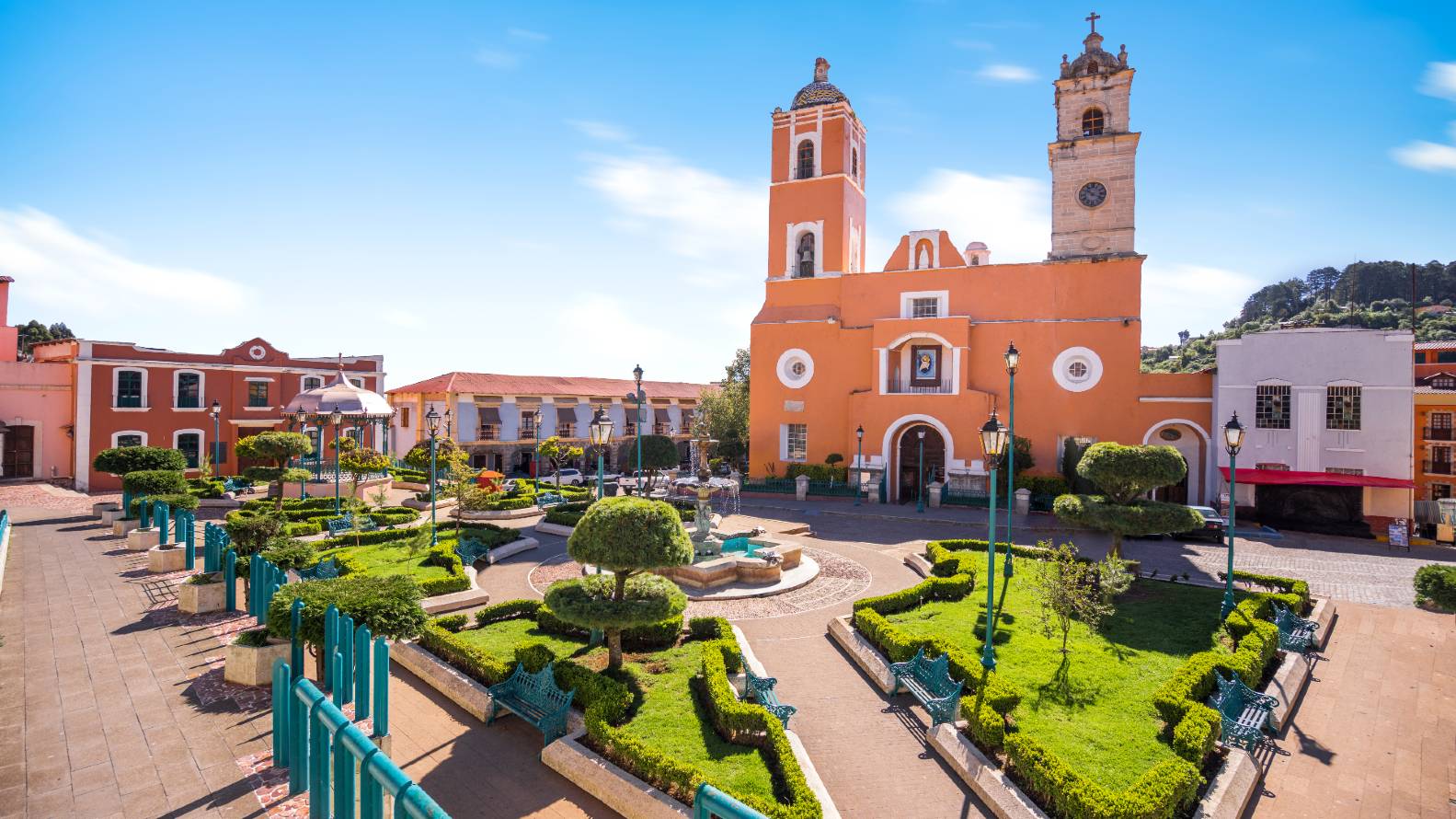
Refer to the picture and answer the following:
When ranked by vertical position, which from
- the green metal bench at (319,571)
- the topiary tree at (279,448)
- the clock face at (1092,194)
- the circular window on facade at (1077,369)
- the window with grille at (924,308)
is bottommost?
the green metal bench at (319,571)

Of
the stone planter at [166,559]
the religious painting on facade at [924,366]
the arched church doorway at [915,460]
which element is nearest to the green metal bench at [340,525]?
the stone planter at [166,559]

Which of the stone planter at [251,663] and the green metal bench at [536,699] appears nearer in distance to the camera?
the green metal bench at [536,699]

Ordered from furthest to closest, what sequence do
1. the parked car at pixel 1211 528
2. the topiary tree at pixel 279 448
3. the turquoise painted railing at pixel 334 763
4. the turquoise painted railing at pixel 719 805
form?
the topiary tree at pixel 279 448, the parked car at pixel 1211 528, the turquoise painted railing at pixel 334 763, the turquoise painted railing at pixel 719 805

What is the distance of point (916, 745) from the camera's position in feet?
25.4

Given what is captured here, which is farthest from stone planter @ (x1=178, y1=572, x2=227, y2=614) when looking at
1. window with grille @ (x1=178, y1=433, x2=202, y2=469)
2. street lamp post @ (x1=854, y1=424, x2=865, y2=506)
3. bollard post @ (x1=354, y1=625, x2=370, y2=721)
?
window with grille @ (x1=178, y1=433, x2=202, y2=469)

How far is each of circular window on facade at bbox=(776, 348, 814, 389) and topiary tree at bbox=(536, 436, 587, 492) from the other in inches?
397

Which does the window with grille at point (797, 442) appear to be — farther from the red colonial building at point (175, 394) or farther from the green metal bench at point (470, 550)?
the red colonial building at point (175, 394)

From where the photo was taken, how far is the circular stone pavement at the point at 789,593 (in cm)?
1268

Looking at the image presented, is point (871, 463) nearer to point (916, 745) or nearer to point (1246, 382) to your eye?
point (1246, 382)

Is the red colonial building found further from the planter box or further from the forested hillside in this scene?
the forested hillside

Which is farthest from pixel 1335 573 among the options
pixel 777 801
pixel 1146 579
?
pixel 777 801

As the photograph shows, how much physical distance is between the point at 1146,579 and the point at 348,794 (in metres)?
15.2

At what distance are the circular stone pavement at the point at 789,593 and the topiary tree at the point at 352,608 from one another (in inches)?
181

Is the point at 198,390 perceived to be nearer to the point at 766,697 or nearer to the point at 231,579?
the point at 231,579
